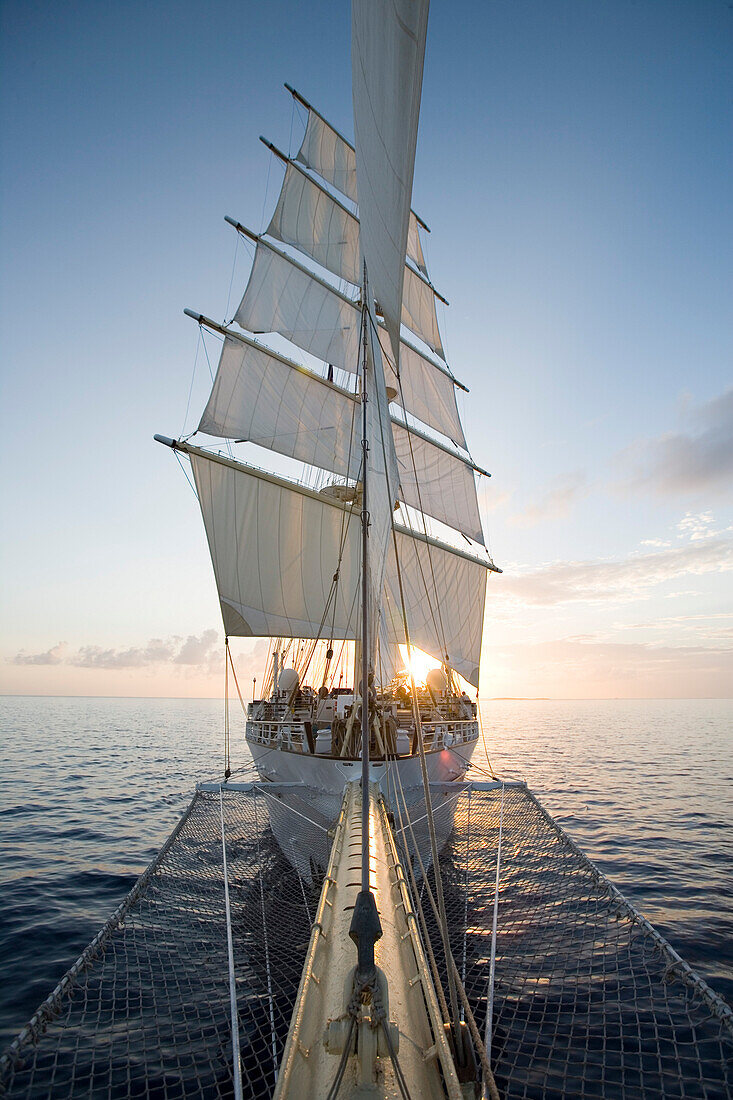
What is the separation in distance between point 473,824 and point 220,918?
9.01 meters

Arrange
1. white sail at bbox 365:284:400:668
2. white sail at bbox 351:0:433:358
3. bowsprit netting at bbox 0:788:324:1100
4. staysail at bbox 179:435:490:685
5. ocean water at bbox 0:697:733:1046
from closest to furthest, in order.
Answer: white sail at bbox 351:0:433:358 < bowsprit netting at bbox 0:788:324:1100 < white sail at bbox 365:284:400:668 < ocean water at bbox 0:697:733:1046 < staysail at bbox 179:435:490:685

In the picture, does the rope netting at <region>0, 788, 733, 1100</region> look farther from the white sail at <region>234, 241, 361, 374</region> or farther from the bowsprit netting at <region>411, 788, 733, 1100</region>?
the white sail at <region>234, 241, 361, 374</region>

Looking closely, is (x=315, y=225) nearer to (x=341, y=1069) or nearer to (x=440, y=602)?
(x=440, y=602)

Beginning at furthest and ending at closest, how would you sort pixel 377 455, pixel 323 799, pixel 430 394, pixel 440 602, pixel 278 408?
pixel 430 394, pixel 440 602, pixel 278 408, pixel 323 799, pixel 377 455

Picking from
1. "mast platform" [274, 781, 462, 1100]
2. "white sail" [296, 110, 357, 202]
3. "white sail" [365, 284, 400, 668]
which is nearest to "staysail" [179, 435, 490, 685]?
"white sail" [365, 284, 400, 668]

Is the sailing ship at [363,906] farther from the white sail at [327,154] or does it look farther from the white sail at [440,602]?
the white sail at [327,154]

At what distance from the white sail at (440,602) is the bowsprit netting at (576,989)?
17655 millimetres

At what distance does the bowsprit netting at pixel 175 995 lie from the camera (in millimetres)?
4965

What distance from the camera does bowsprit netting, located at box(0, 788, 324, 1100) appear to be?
195 inches

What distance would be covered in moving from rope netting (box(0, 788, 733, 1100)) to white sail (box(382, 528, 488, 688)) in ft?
58.1

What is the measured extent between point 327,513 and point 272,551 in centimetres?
356

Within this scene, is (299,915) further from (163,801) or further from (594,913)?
(163,801)

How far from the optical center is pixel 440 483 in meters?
35.2

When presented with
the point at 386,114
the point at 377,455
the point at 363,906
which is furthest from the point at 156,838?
the point at 386,114
